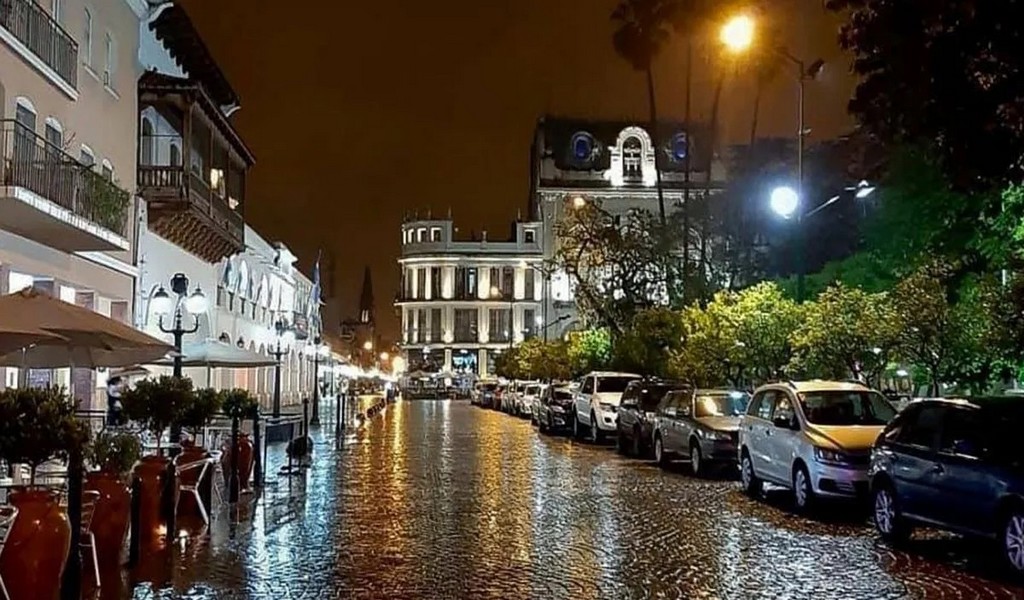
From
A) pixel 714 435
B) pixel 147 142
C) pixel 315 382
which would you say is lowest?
pixel 714 435

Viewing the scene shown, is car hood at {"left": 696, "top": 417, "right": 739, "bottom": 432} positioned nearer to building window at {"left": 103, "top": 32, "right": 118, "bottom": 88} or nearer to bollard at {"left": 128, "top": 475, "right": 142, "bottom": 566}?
bollard at {"left": 128, "top": 475, "right": 142, "bottom": 566}

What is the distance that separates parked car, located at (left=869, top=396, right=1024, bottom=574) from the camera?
39.8ft

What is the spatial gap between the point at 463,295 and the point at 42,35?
113938 mm

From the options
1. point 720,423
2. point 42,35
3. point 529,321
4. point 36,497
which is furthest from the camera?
point 529,321

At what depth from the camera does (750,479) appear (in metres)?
20.3

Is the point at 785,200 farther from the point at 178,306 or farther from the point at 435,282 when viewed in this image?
the point at 435,282

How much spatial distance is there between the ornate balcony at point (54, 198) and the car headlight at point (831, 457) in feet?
41.8

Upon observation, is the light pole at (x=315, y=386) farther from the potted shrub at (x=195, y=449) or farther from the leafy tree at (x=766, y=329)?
the potted shrub at (x=195, y=449)

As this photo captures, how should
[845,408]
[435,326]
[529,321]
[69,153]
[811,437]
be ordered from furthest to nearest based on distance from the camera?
[435,326], [529,321], [69,153], [845,408], [811,437]

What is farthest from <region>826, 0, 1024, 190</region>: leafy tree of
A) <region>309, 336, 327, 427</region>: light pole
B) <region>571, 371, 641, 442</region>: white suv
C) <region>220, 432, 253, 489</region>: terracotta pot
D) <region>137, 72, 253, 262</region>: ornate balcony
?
<region>309, 336, 327, 427</region>: light pole

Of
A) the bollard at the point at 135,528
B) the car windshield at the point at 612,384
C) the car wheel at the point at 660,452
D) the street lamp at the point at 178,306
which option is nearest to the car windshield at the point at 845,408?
the car wheel at the point at 660,452

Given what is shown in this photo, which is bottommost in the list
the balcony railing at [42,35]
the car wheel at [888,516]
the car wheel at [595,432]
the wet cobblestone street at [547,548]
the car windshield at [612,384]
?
the wet cobblestone street at [547,548]

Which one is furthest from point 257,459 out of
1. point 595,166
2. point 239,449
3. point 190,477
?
point 595,166

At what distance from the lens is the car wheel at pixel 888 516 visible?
1424cm
